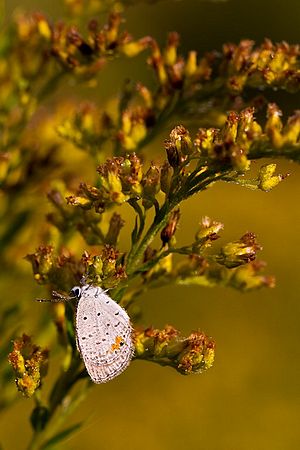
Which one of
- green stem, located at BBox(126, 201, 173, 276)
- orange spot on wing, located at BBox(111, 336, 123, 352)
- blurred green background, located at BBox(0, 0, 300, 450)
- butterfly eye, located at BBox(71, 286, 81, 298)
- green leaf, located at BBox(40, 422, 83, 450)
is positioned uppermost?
blurred green background, located at BBox(0, 0, 300, 450)

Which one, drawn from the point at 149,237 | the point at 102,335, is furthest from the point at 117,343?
the point at 149,237

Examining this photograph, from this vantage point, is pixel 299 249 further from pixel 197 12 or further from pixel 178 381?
pixel 197 12

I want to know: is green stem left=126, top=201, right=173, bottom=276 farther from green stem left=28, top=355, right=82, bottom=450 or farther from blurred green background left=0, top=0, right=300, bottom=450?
blurred green background left=0, top=0, right=300, bottom=450

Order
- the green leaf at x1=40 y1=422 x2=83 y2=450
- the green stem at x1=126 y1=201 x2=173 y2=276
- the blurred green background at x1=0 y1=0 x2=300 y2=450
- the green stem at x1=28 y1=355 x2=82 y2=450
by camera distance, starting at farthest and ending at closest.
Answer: the blurred green background at x1=0 y1=0 x2=300 y2=450
the green leaf at x1=40 y1=422 x2=83 y2=450
the green stem at x1=28 y1=355 x2=82 y2=450
the green stem at x1=126 y1=201 x2=173 y2=276

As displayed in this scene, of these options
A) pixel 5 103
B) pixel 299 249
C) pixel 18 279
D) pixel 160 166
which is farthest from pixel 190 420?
pixel 160 166

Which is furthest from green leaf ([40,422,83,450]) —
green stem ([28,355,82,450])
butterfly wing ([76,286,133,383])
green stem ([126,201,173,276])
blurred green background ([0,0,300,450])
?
blurred green background ([0,0,300,450])

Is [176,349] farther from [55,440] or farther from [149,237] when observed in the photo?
[55,440]
